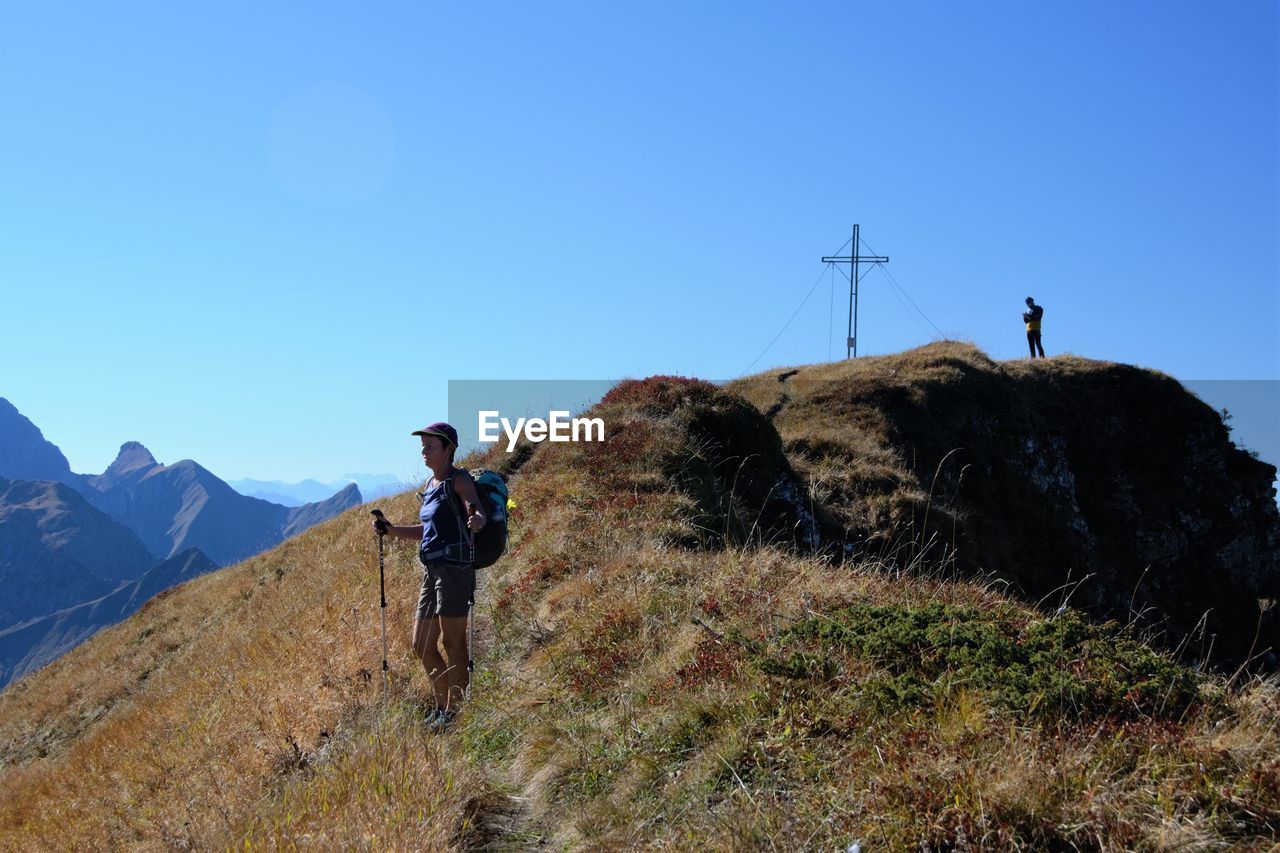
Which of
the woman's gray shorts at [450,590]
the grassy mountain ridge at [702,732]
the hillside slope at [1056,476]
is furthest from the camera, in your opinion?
the hillside slope at [1056,476]

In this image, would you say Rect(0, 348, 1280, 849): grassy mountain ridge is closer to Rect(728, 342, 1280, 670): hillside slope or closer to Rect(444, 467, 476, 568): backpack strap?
Rect(444, 467, 476, 568): backpack strap

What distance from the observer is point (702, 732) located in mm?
5160

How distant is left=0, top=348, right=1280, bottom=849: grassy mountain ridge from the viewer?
12.7ft

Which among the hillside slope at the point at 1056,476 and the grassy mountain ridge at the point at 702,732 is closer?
the grassy mountain ridge at the point at 702,732

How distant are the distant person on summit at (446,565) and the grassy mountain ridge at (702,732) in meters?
0.38

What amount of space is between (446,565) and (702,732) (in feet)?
10.5

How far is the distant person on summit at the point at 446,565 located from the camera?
24.6 ft

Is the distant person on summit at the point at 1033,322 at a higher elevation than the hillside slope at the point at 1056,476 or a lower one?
higher

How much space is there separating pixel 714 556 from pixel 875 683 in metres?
4.51

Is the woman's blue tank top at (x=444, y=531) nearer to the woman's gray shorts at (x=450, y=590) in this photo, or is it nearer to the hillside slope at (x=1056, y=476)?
the woman's gray shorts at (x=450, y=590)

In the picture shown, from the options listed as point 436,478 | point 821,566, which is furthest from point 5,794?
point 821,566

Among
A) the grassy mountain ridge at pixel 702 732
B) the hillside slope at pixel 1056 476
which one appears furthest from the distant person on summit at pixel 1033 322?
the grassy mountain ridge at pixel 702 732

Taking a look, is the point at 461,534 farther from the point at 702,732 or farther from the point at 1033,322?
the point at 1033,322

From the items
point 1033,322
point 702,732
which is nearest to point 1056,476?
point 1033,322
